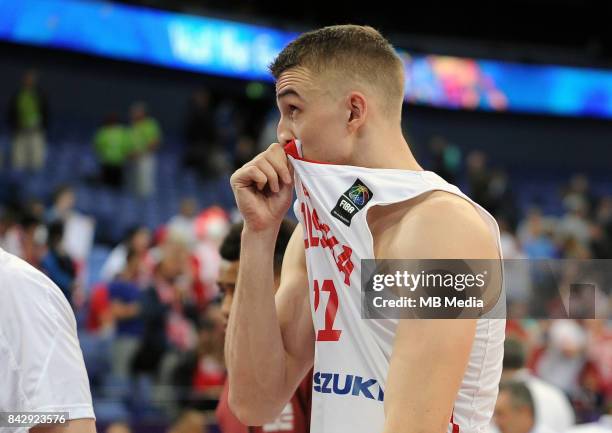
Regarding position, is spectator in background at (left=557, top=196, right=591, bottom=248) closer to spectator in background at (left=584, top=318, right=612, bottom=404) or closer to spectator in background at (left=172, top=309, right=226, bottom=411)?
spectator in background at (left=584, top=318, right=612, bottom=404)

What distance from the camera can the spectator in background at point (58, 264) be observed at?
24.1ft

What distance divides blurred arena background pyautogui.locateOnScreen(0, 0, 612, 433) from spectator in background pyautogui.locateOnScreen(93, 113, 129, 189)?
0.10 ft

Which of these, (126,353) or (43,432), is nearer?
(43,432)

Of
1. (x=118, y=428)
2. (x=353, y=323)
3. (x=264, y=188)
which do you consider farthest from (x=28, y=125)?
(x=353, y=323)

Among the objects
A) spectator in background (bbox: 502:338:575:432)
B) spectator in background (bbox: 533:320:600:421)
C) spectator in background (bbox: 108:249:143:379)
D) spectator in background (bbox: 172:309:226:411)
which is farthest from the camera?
spectator in background (bbox: 533:320:600:421)

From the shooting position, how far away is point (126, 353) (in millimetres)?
8312

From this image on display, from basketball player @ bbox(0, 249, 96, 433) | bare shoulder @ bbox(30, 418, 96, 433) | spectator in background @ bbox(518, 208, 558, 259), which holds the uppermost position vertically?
spectator in background @ bbox(518, 208, 558, 259)

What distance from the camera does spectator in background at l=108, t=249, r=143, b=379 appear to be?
27.2 ft

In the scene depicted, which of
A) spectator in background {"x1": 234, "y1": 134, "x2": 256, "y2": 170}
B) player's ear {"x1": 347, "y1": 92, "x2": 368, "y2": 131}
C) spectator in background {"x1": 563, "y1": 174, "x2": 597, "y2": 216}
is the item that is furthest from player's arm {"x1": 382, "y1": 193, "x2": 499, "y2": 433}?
spectator in background {"x1": 563, "y1": 174, "x2": 597, "y2": 216}

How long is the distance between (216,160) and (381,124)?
14691 millimetres

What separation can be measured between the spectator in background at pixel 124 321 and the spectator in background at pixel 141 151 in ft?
21.3

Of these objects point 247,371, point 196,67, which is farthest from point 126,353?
point 196,67

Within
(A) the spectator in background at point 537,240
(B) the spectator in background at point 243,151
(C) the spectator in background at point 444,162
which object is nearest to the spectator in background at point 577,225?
(A) the spectator in background at point 537,240

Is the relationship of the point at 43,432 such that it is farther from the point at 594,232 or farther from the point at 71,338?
the point at 594,232
